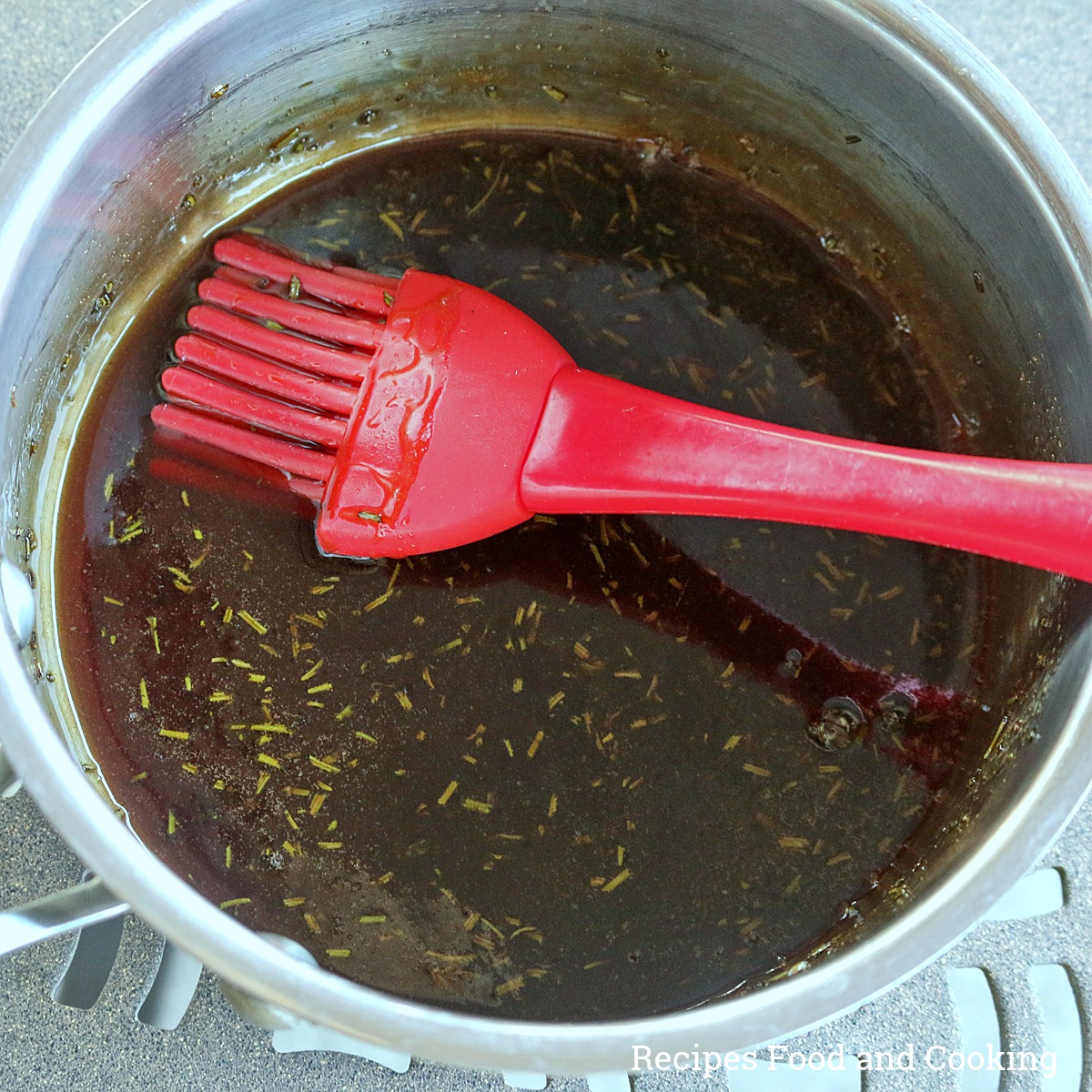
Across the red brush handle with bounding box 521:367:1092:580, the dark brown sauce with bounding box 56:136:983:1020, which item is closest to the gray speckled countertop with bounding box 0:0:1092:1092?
the dark brown sauce with bounding box 56:136:983:1020

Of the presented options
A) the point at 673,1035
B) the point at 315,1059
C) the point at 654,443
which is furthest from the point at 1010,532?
the point at 315,1059

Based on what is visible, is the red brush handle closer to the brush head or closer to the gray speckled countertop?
the brush head

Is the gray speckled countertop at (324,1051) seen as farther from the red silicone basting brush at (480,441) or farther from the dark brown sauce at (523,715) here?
the red silicone basting brush at (480,441)

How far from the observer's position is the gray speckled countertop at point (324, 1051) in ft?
1.90

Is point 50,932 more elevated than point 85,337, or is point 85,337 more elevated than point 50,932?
point 85,337

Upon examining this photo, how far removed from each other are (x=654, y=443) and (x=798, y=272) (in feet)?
0.80

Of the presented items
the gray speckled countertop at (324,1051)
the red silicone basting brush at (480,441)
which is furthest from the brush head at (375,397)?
the gray speckled countertop at (324,1051)

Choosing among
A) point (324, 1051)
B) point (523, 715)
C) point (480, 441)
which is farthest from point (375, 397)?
point (324, 1051)

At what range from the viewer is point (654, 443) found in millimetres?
552

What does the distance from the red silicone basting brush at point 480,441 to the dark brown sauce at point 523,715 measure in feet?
0.15

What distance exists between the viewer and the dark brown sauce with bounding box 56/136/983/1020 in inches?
23.7

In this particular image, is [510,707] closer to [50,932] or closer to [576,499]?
[576,499]

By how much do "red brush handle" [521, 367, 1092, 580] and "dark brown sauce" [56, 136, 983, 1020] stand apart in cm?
8

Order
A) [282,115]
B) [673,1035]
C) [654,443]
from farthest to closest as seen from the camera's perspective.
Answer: [282,115] < [654,443] < [673,1035]
